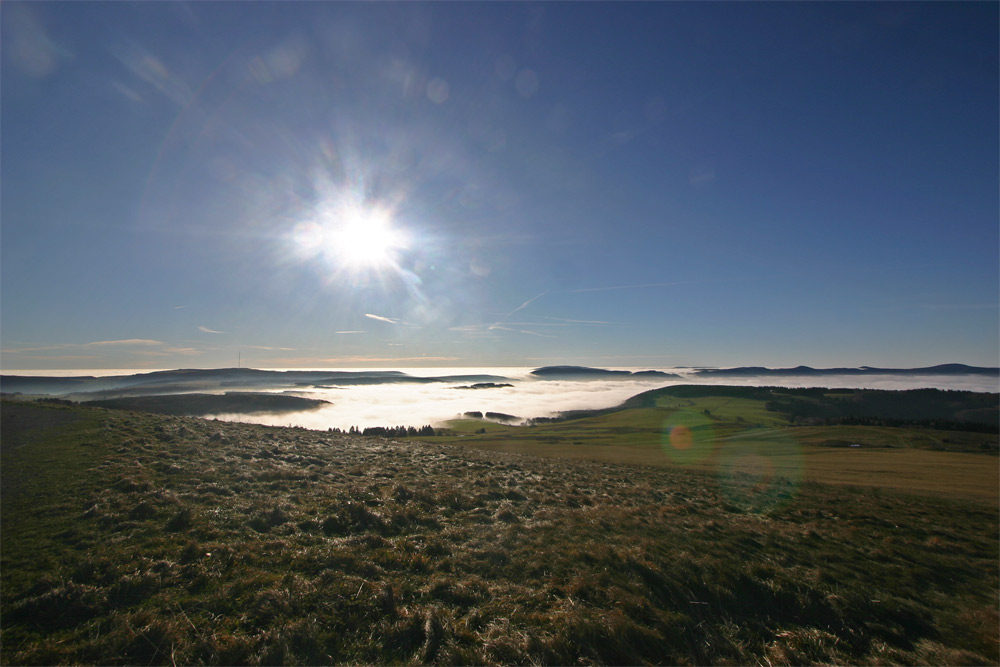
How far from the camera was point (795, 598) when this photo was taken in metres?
8.08

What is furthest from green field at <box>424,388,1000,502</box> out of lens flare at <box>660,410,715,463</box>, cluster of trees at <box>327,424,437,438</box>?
cluster of trees at <box>327,424,437,438</box>

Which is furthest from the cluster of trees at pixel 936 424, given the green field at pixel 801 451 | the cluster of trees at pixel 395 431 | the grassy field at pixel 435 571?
the grassy field at pixel 435 571

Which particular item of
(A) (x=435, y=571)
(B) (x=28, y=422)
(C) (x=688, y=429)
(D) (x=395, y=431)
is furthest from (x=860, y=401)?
(B) (x=28, y=422)

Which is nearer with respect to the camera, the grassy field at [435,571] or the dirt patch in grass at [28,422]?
the grassy field at [435,571]

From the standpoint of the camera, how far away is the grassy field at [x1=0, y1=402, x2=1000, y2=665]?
5488 mm

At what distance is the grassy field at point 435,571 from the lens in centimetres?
549

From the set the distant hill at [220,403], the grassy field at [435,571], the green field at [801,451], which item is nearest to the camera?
the grassy field at [435,571]

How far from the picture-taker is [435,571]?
7.80 metres

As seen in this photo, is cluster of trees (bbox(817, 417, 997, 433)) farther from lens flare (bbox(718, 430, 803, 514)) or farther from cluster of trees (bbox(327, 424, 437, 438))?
cluster of trees (bbox(327, 424, 437, 438))

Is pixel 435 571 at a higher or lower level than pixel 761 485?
higher

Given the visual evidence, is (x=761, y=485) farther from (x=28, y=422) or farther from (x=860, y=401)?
(x=860, y=401)

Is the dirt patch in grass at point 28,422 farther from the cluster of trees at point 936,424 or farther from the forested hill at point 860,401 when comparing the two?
the forested hill at point 860,401

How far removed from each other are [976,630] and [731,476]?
1843 cm

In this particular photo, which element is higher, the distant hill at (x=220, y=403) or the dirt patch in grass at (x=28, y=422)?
the dirt patch in grass at (x=28, y=422)
